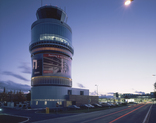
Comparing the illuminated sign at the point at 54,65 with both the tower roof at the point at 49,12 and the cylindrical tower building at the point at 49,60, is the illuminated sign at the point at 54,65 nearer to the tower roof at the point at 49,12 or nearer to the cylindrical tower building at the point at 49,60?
the cylindrical tower building at the point at 49,60

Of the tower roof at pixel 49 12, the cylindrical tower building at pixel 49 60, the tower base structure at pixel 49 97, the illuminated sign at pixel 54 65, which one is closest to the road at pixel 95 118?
the tower base structure at pixel 49 97

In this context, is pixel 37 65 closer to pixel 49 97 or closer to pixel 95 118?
pixel 49 97

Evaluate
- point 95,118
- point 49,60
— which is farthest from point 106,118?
point 49,60

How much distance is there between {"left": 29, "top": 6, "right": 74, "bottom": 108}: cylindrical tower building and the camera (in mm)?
61625

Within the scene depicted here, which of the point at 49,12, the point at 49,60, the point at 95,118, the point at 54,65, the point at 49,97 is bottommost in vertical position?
the point at 49,97

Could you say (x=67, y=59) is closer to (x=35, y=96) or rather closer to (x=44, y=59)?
(x=44, y=59)

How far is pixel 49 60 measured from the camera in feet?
211

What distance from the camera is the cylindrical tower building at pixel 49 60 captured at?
61.6m

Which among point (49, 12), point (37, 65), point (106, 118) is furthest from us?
point (49, 12)

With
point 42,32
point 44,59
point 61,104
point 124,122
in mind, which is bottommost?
point 61,104

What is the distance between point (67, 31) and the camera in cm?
7562

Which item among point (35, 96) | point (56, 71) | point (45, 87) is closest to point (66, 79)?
point (56, 71)

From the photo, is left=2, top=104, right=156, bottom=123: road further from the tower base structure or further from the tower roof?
the tower roof

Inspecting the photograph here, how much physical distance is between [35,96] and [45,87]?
20.8 ft
